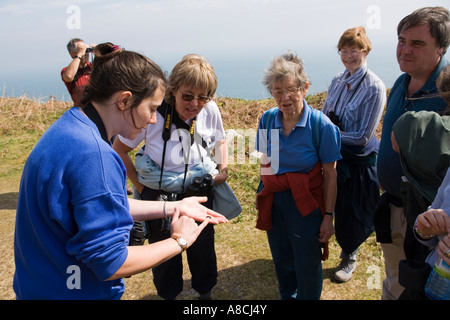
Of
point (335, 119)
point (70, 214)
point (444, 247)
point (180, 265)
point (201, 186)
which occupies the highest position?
point (335, 119)

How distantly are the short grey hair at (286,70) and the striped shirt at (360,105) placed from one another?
69 cm

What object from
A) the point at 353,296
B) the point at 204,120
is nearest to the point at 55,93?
the point at 204,120

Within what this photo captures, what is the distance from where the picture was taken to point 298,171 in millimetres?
2672

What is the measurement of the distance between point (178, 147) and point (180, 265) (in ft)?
3.39

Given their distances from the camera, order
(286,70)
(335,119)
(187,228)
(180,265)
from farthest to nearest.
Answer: (335,119), (180,265), (286,70), (187,228)

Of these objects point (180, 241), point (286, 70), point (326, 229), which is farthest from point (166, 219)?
point (286, 70)

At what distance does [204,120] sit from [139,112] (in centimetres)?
121

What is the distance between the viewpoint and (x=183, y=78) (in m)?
2.46

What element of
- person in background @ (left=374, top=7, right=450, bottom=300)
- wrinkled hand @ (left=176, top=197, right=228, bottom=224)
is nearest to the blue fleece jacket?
wrinkled hand @ (left=176, top=197, right=228, bottom=224)

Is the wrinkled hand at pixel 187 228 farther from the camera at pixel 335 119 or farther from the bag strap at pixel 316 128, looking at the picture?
the camera at pixel 335 119

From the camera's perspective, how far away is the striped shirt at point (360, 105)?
9.90ft

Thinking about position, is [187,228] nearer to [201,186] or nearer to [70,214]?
[70,214]

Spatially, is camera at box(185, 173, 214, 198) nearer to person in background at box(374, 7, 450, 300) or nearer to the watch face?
the watch face

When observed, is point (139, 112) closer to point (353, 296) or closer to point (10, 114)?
point (353, 296)
